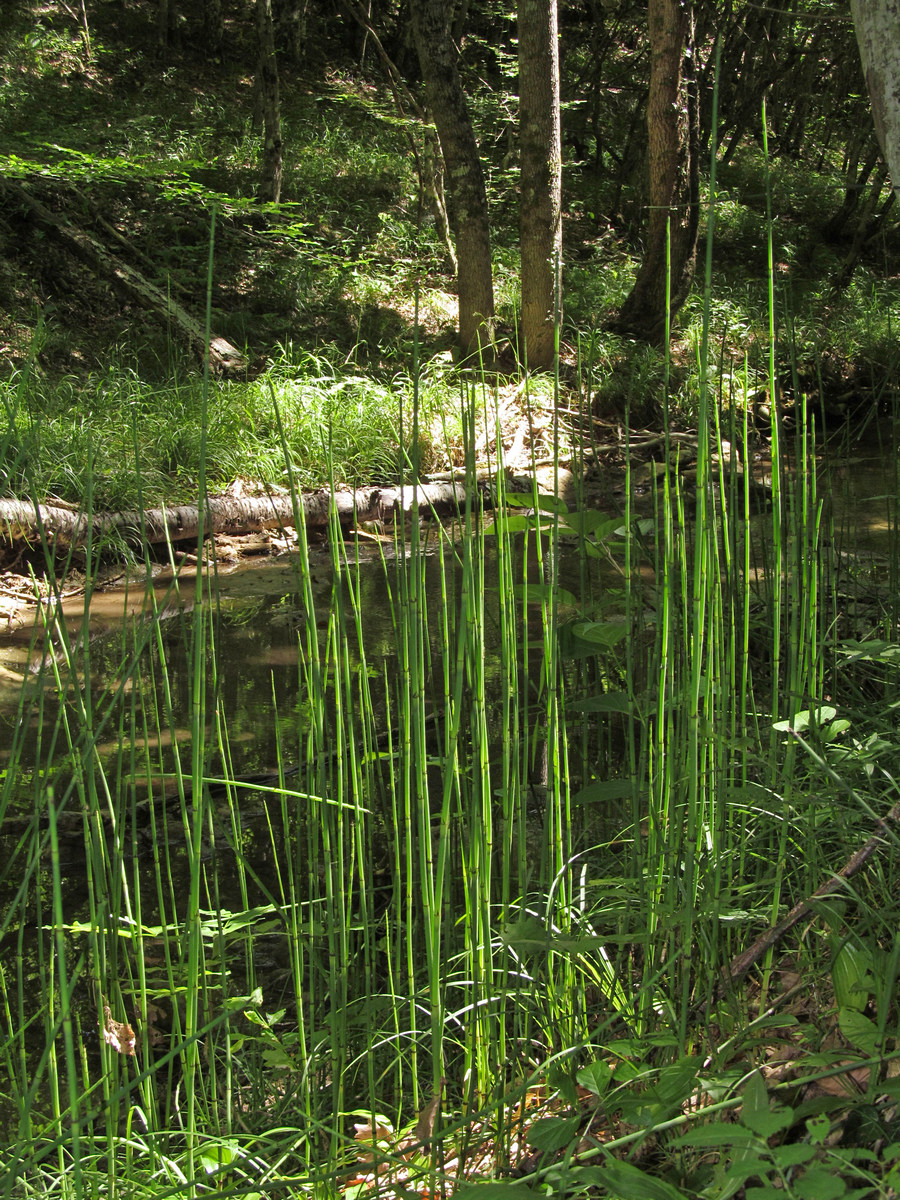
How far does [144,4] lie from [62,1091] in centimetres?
1096

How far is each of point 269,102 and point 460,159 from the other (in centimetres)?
196

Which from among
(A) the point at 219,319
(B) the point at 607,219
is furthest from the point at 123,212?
(B) the point at 607,219

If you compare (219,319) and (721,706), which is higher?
(219,319)

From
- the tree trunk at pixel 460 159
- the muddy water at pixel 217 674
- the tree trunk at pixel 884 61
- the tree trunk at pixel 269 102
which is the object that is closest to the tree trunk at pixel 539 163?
the tree trunk at pixel 460 159

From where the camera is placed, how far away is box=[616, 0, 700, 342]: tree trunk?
15.0ft

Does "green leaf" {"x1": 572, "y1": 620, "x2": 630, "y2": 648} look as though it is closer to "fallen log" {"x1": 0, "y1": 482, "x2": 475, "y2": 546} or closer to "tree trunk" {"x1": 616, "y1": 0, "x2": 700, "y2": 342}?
"fallen log" {"x1": 0, "y1": 482, "x2": 475, "y2": 546}

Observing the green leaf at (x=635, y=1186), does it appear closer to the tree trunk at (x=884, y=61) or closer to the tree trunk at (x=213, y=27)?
the tree trunk at (x=884, y=61)

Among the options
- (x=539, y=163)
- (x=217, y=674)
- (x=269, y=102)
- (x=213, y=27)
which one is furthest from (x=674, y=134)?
(x=213, y=27)

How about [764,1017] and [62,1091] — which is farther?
[62,1091]

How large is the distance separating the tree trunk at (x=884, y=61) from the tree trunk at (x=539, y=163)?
326 cm

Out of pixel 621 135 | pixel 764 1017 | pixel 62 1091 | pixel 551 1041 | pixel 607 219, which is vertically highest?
pixel 621 135

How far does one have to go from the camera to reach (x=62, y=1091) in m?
1.02

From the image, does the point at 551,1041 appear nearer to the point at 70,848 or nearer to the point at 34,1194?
the point at 34,1194

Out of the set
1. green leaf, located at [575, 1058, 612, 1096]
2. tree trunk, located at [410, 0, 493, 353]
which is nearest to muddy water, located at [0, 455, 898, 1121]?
green leaf, located at [575, 1058, 612, 1096]
